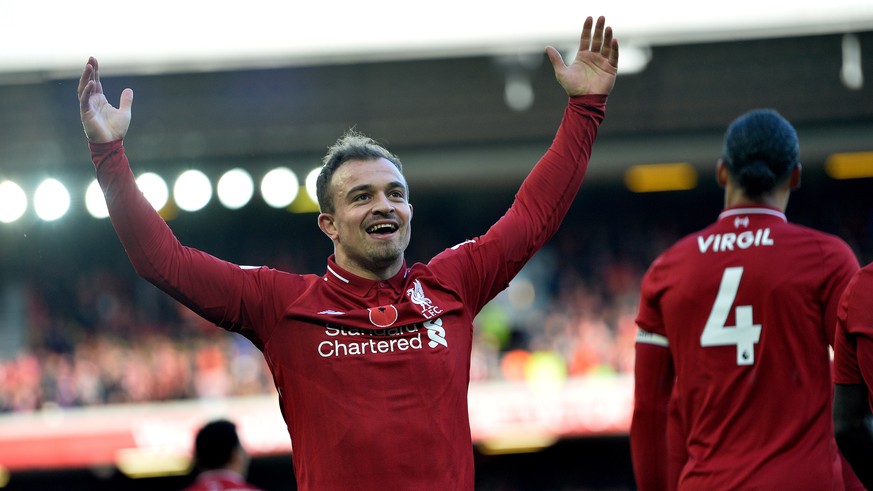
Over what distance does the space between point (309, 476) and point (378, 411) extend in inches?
10.1

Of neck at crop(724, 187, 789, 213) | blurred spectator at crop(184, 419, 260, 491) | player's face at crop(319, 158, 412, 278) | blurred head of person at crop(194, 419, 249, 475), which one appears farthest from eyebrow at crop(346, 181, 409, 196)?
blurred head of person at crop(194, 419, 249, 475)

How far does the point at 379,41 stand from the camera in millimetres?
12305

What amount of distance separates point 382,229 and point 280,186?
10990 millimetres

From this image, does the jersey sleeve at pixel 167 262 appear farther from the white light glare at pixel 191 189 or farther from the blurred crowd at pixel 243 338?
the blurred crowd at pixel 243 338

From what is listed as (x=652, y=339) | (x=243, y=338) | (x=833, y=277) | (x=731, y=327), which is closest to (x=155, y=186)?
(x=243, y=338)

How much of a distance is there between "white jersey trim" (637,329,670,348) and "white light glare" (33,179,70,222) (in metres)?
10.9

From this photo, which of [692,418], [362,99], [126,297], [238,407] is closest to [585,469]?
[238,407]

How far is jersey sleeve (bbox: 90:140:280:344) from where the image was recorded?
110 inches

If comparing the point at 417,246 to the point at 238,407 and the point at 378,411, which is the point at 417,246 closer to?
the point at 238,407

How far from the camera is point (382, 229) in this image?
10.00 feet

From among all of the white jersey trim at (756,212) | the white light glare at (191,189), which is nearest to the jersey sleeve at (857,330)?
the white jersey trim at (756,212)

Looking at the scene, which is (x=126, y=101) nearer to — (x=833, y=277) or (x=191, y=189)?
(x=833, y=277)

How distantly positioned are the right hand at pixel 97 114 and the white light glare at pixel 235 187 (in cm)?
1095

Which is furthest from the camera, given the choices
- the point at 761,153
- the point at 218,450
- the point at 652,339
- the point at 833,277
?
the point at 218,450
